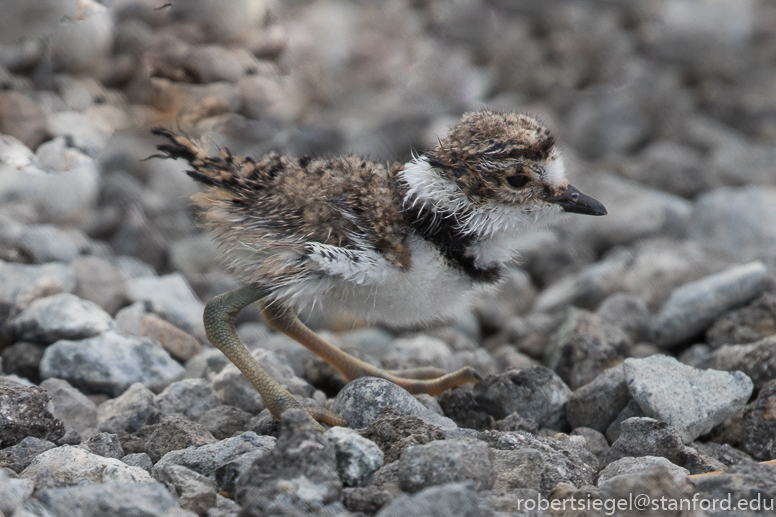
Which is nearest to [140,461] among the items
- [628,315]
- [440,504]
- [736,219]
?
[440,504]

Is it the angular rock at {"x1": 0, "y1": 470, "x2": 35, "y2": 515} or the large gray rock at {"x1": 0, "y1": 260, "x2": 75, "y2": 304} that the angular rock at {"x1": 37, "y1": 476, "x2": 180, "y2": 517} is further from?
the large gray rock at {"x1": 0, "y1": 260, "x2": 75, "y2": 304}

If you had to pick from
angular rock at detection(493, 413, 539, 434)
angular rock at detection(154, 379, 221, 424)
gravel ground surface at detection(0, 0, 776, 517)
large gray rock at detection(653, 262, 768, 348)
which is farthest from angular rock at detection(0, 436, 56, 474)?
large gray rock at detection(653, 262, 768, 348)

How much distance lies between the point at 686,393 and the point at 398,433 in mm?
1229

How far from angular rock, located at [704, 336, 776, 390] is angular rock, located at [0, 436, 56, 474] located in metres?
2.76

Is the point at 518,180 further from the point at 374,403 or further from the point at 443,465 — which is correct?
the point at 443,465

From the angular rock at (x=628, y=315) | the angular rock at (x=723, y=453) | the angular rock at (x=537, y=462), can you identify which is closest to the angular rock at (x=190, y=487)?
the angular rock at (x=537, y=462)

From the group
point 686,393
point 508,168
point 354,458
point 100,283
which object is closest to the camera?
point 354,458

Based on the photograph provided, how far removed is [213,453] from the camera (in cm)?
256

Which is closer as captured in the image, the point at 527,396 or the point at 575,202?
the point at 575,202

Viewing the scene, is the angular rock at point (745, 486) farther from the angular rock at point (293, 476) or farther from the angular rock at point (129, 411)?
the angular rock at point (129, 411)

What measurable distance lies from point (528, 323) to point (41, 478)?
113 inches

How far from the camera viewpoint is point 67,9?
3689 mm

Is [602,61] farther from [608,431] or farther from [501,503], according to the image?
[501,503]

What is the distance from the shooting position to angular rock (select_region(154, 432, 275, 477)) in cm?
253
